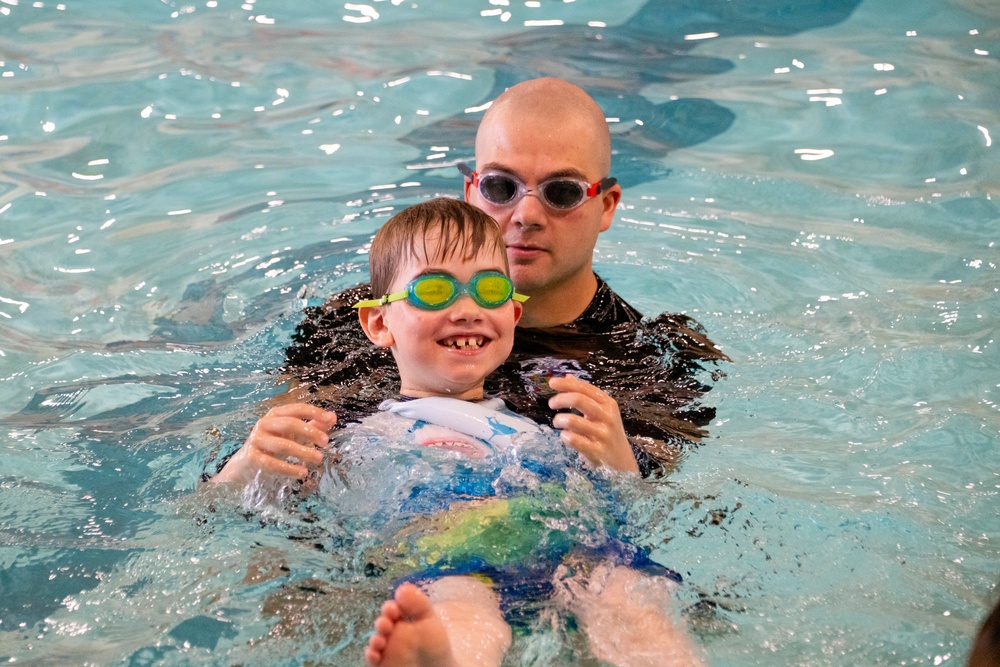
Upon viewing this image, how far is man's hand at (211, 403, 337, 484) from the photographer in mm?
2732

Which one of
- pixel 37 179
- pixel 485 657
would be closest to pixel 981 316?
pixel 485 657

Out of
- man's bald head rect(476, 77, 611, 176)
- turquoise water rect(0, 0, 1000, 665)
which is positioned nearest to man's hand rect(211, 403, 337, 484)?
turquoise water rect(0, 0, 1000, 665)

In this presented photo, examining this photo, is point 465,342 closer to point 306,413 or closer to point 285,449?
point 306,413

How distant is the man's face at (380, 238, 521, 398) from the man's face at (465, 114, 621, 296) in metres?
0.72

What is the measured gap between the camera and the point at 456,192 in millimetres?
6020

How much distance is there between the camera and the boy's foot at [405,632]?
2152mm

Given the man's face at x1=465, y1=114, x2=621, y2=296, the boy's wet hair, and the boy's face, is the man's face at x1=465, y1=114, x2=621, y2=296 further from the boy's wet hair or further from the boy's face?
the boy's face

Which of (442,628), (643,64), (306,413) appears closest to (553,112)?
(306,413)

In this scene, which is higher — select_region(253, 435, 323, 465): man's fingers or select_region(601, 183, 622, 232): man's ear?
select_region(253, 435, 323, 465): man's fingers

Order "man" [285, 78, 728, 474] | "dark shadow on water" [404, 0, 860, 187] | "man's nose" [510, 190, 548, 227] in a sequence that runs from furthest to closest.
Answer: "dark shadow on water" [404, 0, 860, 187] → "man's nose" [510, 190, 548, 227] → "man" [285, 78, 728, 474]

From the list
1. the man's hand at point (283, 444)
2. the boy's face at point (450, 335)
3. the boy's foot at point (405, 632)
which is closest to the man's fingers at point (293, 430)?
the man's hand at point (283, 444)

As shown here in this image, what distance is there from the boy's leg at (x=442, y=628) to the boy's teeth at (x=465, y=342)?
0.76 meters

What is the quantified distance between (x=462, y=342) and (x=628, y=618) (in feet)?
3.11

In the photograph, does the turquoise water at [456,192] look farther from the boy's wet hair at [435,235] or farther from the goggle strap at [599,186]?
the goggle strap at [599,186]
